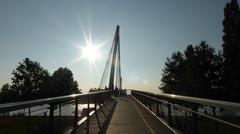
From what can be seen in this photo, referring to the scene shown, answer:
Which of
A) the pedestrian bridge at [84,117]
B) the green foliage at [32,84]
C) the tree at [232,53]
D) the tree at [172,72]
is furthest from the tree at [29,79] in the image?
the pedestrian bridge at [84,117]

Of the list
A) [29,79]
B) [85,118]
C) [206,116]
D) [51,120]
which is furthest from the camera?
[29,79]

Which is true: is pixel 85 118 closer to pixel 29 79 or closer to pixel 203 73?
pixel 203 73

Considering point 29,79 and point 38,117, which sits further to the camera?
point 29,79

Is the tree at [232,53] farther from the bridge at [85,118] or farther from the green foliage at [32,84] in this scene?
the green foliage at [32,84]

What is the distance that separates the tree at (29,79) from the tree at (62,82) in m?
3.21

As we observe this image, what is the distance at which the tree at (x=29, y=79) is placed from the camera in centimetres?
8488

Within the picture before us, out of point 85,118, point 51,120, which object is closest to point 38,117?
point 51,120

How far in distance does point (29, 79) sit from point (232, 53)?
2517 inches

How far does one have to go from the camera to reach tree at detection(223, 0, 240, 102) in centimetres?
3625

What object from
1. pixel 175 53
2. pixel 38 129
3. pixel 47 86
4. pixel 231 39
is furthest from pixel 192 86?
pixel 47 86

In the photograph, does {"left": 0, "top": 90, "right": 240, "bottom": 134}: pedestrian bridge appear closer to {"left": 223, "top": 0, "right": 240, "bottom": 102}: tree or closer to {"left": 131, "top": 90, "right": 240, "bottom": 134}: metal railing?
{"left": 131, "top": 90, "right": 240, "bottom": 134}: metal railing

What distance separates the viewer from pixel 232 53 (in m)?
36.9

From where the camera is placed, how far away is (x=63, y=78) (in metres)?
96.7

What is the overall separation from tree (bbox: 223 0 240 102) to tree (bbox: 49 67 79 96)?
5203 centimetres
